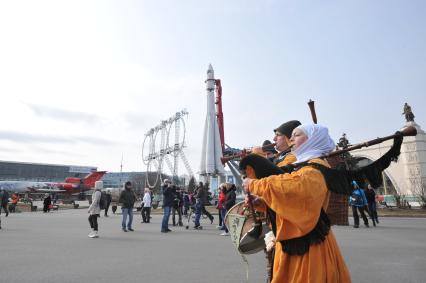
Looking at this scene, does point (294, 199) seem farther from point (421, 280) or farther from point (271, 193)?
point (421, 280)

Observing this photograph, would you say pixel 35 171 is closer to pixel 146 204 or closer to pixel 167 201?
pixel 146 204

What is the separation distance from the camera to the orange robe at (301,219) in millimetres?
1938

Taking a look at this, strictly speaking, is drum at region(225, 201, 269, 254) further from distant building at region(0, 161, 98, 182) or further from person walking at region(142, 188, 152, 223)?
distant building at region(0, 161, 98, 182)

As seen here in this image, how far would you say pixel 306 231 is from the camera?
6.38 ft

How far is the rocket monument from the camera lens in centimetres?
4541

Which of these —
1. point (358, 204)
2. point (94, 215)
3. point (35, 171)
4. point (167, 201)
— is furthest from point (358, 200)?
point (35, 171)

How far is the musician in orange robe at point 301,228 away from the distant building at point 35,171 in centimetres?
11991

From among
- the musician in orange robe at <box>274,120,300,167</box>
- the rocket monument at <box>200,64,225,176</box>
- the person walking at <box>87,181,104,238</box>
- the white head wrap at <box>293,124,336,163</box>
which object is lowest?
the person walking at <box>87,181,104,238</box>

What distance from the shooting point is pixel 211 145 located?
149 feet

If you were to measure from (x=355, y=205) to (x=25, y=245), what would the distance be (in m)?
11.4

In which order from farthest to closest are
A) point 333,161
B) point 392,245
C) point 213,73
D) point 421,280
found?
1. point 213,73
2. point 392,245
3. point 421,280
4. point 333,161

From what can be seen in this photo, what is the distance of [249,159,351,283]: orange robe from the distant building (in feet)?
393

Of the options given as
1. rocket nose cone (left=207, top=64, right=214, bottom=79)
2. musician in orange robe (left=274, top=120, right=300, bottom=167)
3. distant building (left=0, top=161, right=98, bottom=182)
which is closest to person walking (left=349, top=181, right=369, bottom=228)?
musician in orange robe (left=274, top=120, right=300, bottom=167)

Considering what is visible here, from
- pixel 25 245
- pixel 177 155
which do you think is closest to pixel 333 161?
pixel 25 245
